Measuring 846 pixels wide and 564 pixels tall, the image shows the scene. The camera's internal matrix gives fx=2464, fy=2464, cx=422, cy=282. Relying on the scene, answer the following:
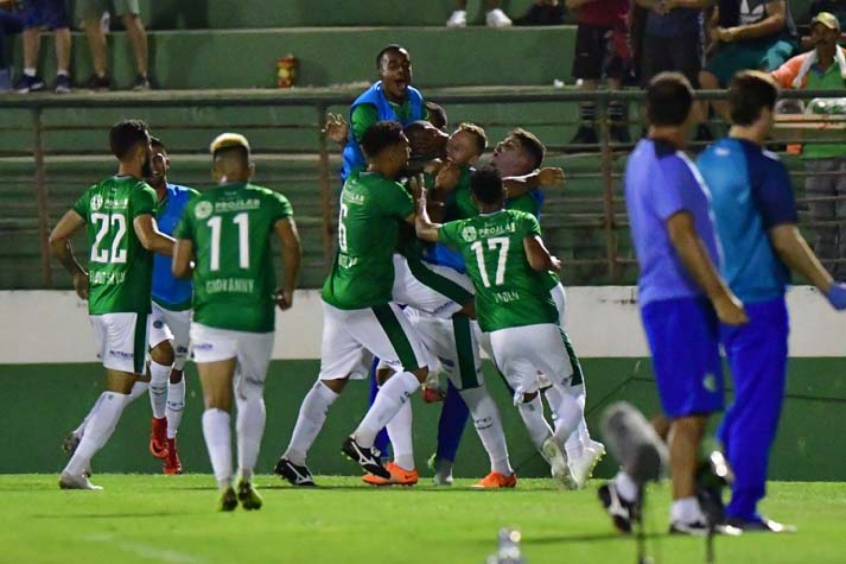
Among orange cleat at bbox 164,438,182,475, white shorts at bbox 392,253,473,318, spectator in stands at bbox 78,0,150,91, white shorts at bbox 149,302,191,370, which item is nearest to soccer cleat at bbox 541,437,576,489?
white shorts at bbox 392,253,473,318

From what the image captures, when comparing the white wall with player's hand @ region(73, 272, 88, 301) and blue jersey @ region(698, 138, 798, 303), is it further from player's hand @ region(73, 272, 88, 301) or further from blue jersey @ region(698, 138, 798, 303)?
blue jersey @ region(698, 138, 798, 303)

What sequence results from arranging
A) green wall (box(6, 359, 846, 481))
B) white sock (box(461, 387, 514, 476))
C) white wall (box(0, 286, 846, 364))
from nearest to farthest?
white sock (box(461, 387, 514, 476)), white wall (box(0, 286, 846, 364)), green wall (box(6, 359, 846, 481))

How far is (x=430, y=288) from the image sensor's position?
613 inches

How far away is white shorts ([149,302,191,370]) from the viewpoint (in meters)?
16.8

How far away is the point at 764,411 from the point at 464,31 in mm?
11741

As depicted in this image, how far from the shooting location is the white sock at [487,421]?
603 inches

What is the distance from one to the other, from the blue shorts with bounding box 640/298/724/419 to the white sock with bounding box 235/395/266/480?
2880 mm

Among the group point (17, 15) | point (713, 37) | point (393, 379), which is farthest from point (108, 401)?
point (17, 15)

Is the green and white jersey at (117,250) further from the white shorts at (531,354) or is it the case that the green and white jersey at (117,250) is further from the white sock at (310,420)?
the white shorts at (531,354)

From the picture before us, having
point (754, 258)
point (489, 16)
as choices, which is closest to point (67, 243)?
point (754, 258)

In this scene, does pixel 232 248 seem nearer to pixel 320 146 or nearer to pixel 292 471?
pixel 292 471

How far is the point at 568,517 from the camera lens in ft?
39.3

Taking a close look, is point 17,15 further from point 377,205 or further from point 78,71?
point 377,205

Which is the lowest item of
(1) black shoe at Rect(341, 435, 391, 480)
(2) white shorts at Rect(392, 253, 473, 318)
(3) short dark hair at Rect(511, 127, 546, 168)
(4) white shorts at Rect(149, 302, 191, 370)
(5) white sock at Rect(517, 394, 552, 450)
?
(1) black shoe at Rect(341, 435, 391, 480)
